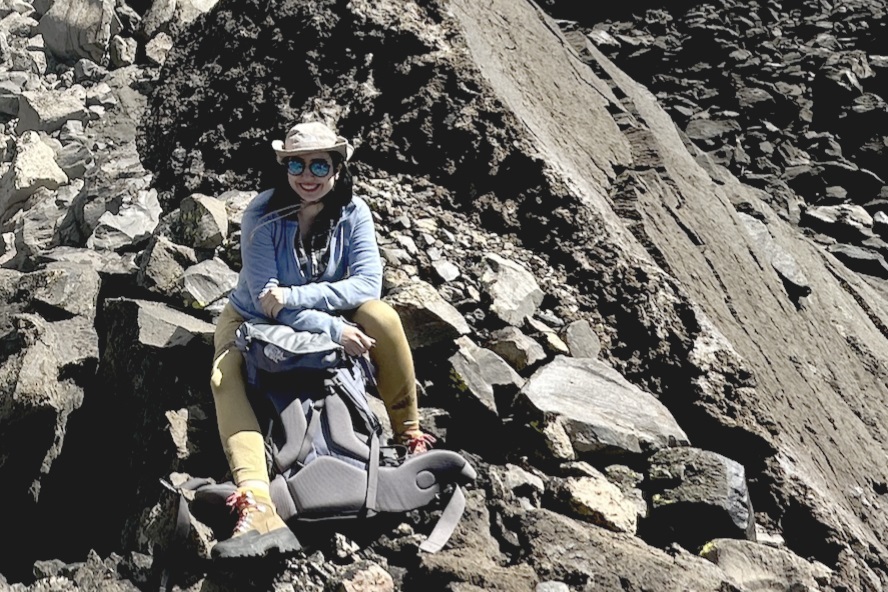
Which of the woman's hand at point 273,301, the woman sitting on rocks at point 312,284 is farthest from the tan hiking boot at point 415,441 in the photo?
the woman's hand at point 273,301

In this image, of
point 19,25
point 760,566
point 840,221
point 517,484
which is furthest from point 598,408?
point 19,25

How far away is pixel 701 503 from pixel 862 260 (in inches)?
313

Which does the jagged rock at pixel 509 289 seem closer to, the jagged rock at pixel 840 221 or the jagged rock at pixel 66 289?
the jagged rock at pixel 66 289

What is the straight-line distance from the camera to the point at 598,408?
5.29 metres

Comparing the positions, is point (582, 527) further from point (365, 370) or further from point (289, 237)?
point (289, 237)

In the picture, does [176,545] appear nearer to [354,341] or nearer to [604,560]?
[354,341]

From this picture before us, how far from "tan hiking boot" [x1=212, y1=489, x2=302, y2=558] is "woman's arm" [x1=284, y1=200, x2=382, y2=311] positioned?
3.07 ft

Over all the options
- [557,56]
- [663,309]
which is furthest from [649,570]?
[557,56]

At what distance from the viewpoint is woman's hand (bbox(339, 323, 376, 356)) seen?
4344 mm

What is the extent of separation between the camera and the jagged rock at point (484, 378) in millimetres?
5277

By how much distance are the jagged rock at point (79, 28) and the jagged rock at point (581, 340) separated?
7001 mm

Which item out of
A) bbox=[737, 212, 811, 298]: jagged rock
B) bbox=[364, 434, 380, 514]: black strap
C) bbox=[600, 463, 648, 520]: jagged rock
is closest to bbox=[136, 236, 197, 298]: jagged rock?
bbox=[364, 434, 380, 514]: black strap

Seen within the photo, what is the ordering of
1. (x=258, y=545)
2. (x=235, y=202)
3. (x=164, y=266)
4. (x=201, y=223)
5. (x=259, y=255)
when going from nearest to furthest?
(x=258, y=545)
(x=259, y=255)
(x=164, y=266)
(x=201, y=223)
(x=235, y=202)

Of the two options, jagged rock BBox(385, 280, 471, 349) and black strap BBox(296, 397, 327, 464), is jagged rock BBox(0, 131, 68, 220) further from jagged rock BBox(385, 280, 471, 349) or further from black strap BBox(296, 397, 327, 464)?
black strap BBox(296, 397, 327, 464)
